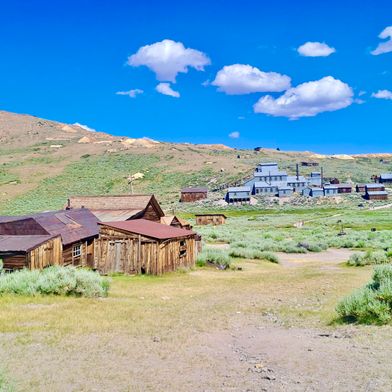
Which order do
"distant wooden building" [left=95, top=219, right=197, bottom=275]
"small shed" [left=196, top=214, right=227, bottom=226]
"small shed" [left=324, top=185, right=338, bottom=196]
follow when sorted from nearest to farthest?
"distant wooden building" [left=95, top=219, right=197, bottom=275] → "small shed" [left=196, top=214, right=227, bottom=226] → "small shed" [left=324, top=185, right=338, bottom=196]

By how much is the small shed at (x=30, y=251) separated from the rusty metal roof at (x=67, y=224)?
70 cm

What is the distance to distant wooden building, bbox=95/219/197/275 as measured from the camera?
2358 centimetres

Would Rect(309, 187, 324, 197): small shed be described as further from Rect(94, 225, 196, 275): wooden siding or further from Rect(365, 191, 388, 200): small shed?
Rect(94, 225, 196, 275): wooden siding

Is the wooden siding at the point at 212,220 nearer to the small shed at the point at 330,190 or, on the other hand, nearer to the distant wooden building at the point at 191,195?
the distant wooden building at the point at 191,195

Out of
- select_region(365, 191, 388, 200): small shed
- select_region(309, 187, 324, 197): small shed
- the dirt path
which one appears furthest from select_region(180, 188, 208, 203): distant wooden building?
the dirt path

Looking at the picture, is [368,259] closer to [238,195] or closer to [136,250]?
[136,250]

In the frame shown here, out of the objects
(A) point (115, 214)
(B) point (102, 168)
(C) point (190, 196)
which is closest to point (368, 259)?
(A) point (115, 214)

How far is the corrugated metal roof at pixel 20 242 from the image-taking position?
2003 cm

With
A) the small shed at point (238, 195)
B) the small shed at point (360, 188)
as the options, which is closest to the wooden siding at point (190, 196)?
the small shed at point (238, 195)

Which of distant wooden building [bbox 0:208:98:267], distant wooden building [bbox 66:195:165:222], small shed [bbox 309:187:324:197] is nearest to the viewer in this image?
distant wooden building [bbox 0:208:98:267]

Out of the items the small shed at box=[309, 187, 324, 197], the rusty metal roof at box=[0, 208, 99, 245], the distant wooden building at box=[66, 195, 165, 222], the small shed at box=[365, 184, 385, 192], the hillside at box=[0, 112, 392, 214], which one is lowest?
the rusty metal roof at box=[0, 208, 99, 245]

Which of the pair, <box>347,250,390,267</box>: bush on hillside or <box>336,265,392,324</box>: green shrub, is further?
<box>347,250,390,267</box>: bush on hillside

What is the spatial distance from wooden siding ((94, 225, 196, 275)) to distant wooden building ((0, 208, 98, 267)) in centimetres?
82

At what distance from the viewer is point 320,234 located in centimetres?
4478
